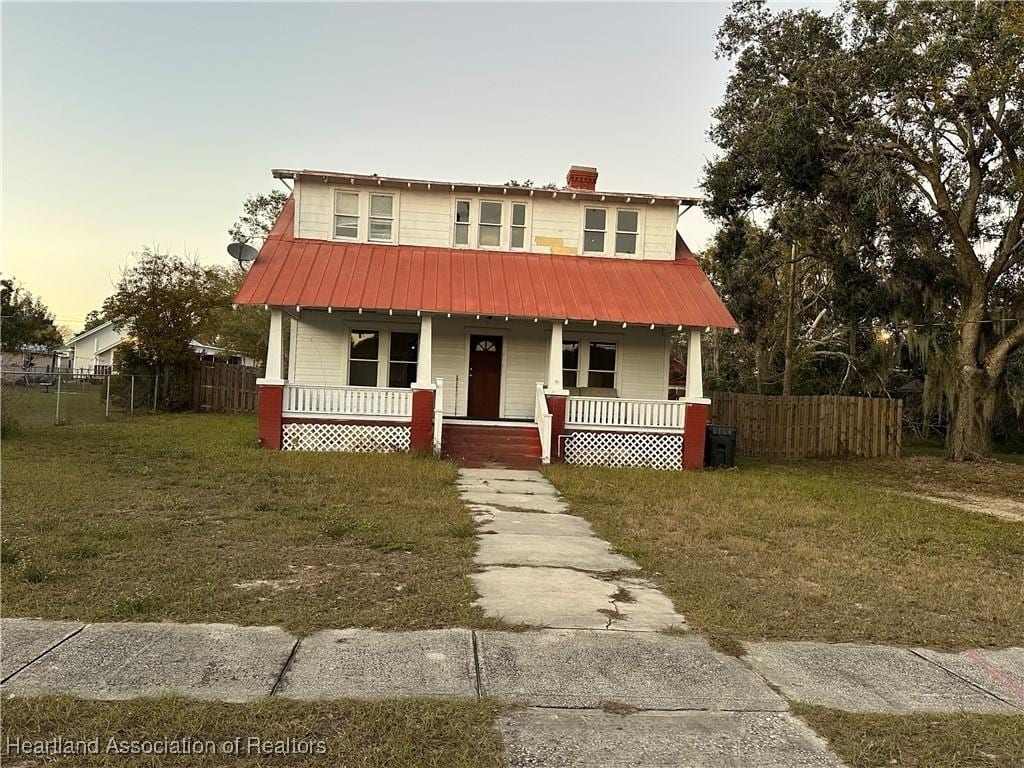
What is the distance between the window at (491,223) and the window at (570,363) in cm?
316

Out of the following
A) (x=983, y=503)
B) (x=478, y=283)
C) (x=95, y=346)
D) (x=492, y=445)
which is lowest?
(x=983, y=503)

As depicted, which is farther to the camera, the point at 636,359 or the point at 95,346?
the point at 95,346

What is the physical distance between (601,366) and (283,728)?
1576 centimetres

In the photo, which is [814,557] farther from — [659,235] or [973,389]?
[973,389]

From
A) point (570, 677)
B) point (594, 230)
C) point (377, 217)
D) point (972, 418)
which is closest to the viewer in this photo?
point (570, 677)

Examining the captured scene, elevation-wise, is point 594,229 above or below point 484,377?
above

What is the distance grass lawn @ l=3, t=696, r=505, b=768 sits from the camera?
3107 mm

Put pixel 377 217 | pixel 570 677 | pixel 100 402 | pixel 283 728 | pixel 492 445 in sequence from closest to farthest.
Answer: pixel 283 728 < pixel 570 677 < pixel 492 445 < pixel 377 217 < pixel 100 402

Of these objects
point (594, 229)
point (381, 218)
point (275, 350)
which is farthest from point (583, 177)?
point (275, 350)

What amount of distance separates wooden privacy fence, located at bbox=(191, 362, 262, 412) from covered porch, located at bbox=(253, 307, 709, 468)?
959cm

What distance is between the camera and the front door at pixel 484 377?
1823cm

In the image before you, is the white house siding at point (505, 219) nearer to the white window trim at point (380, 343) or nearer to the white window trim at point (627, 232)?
the white window trim at point (627, 232)

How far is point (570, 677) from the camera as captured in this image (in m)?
4.14

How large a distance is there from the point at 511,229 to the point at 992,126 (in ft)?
37.4
